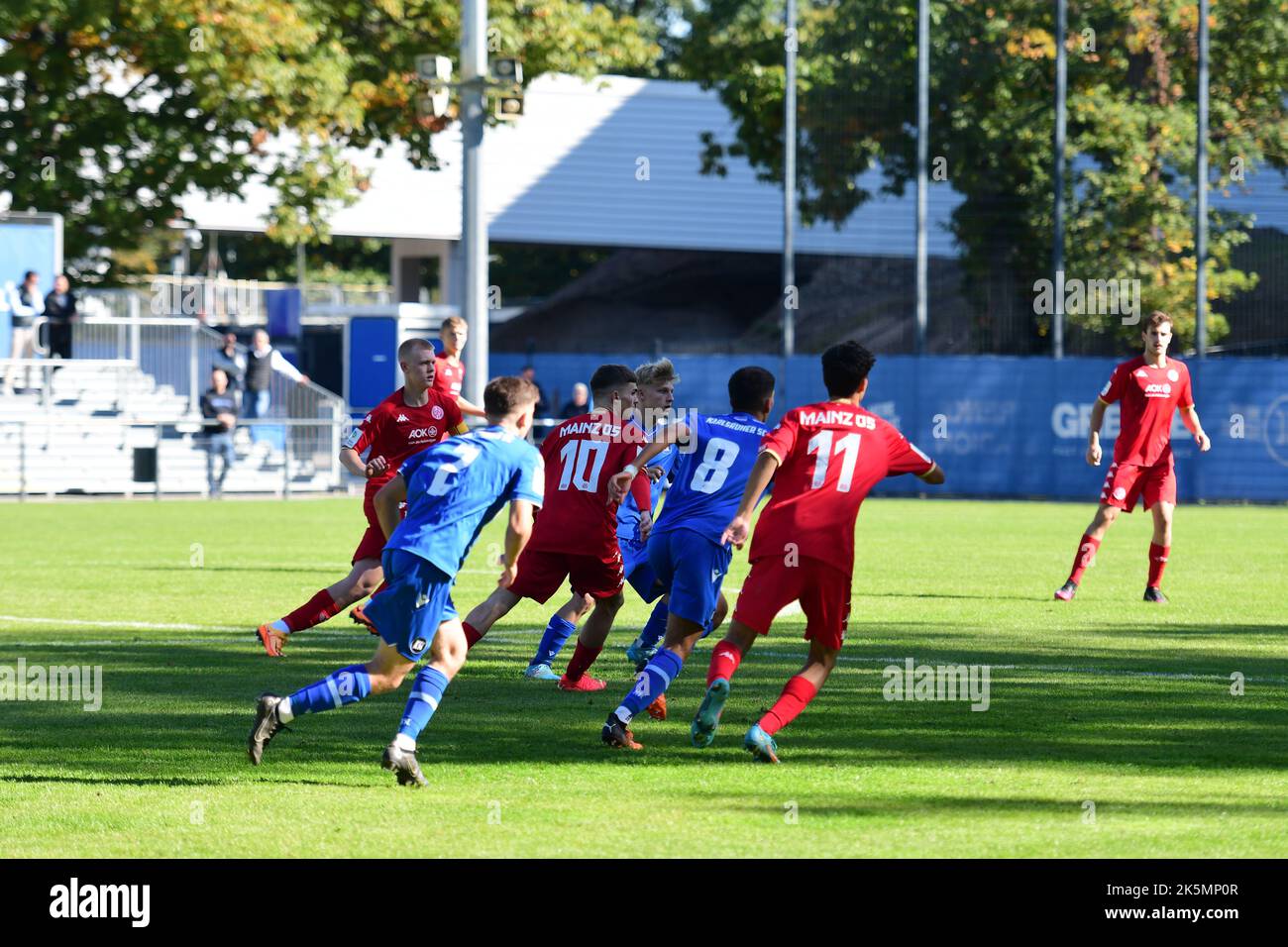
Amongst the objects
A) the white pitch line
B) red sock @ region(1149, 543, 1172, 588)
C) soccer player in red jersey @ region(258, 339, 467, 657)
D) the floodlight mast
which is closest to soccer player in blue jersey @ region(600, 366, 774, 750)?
the white pitch line

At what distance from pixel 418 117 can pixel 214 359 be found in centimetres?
606

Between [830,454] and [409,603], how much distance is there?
200cm

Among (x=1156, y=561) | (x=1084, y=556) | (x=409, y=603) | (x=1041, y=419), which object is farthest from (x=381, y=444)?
(x=1041, y=419)

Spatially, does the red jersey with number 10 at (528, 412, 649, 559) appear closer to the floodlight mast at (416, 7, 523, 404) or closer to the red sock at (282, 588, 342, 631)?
the red sock at (282, 588, 342, 631)

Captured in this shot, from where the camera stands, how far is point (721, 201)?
51.8 metres

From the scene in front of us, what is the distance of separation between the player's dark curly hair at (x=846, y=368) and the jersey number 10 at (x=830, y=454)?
0.71ft

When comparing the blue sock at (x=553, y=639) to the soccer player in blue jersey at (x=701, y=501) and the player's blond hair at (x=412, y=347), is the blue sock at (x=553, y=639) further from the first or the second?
the player's blond hair at (x=412, y=347)

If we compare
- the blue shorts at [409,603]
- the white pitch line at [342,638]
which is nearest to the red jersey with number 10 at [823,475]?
the blue shorts at [409,603]

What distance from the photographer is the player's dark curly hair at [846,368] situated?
8516mm

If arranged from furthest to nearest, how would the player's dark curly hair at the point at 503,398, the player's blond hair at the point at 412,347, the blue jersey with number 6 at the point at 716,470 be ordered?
the player's blond hair at the point at 412,347, the blue jersey with number 6 at the point at 716,470, the player's dark curly hair at the point at 503,398

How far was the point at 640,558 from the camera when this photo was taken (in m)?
11.0
